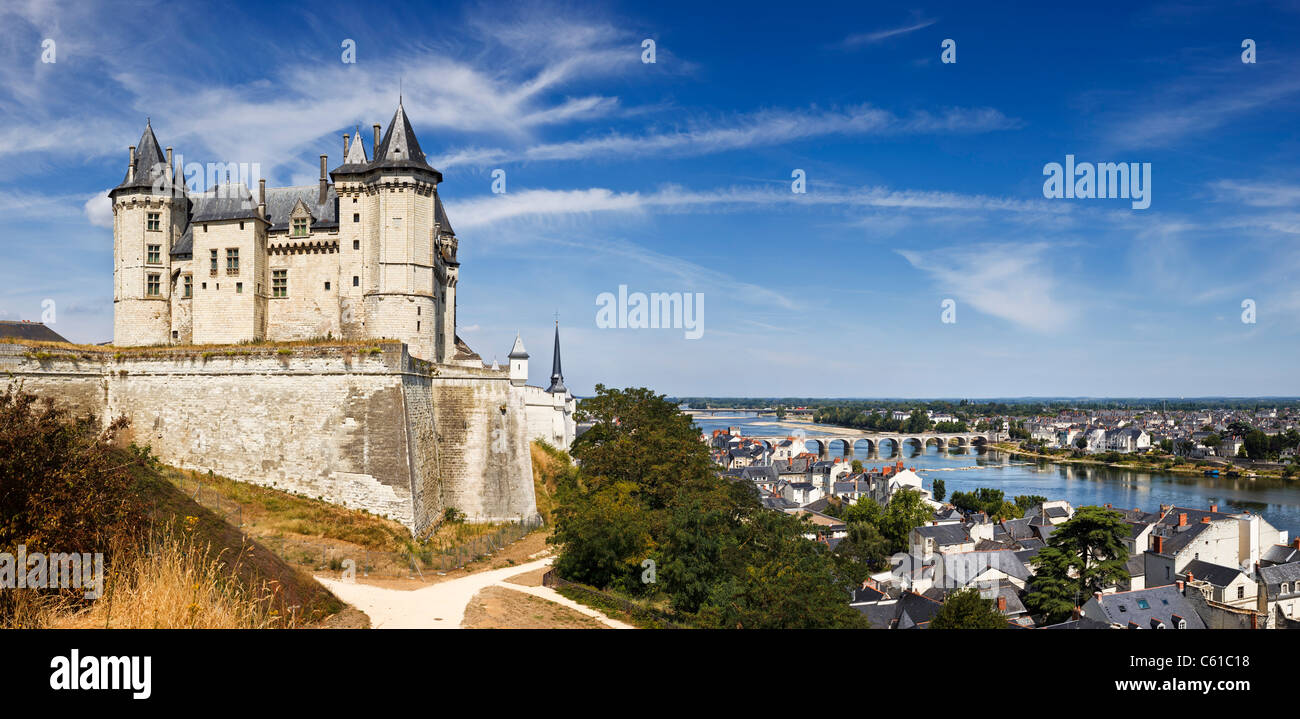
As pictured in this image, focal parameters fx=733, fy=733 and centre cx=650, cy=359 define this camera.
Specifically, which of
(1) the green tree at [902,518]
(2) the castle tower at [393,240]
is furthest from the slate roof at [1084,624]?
(2) the castle tower at [393,240]

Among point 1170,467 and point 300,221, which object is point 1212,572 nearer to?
point 300,221

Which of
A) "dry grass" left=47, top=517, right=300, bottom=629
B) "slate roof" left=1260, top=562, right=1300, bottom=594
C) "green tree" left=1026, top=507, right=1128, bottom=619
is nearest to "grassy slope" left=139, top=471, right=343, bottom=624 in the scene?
"dry grass" left=47, top=517, right=300, bottom=629

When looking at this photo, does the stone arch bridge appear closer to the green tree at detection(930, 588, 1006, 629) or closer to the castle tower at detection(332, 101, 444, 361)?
the green tree at detection(930, 588, 1006, 629)

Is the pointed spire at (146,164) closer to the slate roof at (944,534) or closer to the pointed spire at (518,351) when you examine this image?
the pointed spire at (518,351)

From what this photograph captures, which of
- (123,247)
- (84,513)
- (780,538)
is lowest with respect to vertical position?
(780,538)
